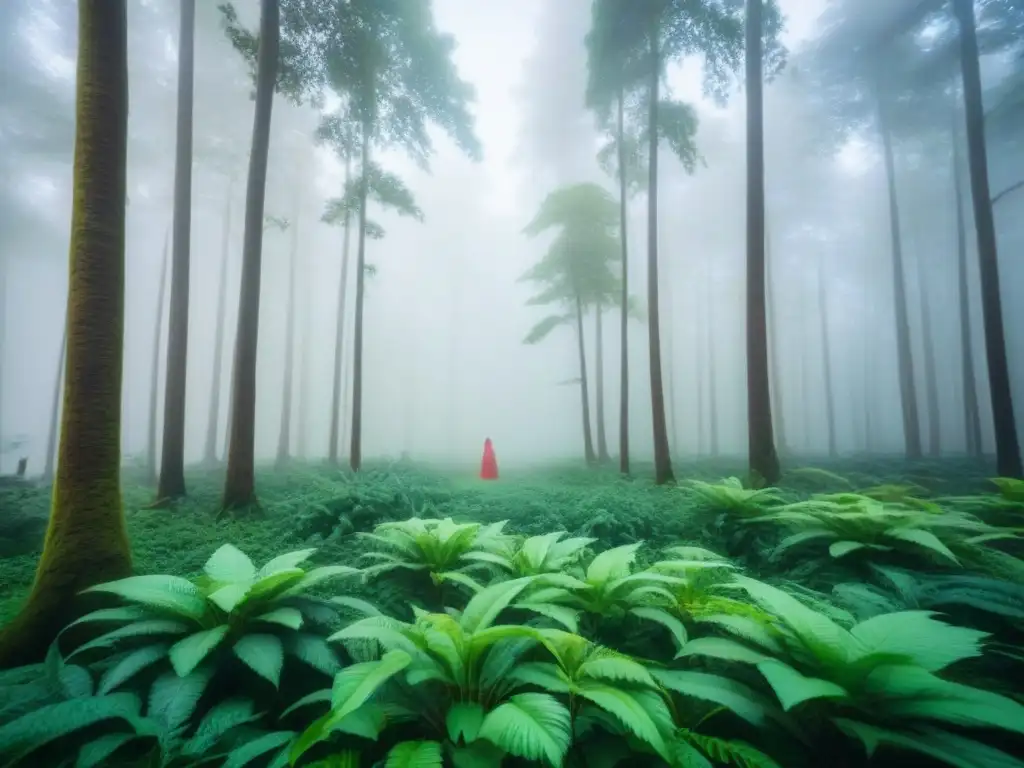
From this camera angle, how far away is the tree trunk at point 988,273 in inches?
294

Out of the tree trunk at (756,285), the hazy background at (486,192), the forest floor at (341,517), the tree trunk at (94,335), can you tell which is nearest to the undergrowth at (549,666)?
the tree trunk at (94,335)

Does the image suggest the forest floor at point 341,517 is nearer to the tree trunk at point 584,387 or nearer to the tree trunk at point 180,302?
the tree trunk at point 180,302

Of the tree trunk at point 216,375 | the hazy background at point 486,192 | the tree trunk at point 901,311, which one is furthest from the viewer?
the tree trunk at point 216,375

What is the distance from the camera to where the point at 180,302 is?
7.92m

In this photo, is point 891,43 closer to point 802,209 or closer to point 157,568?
point 802,209

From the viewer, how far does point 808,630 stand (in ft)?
6.19

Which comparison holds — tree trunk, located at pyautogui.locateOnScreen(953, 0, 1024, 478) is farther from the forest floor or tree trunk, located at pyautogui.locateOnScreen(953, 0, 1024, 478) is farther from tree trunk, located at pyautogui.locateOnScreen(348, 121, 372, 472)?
→ tree trunk, located at pyautogui.locateOnScreen(348, 121, 372, 472)

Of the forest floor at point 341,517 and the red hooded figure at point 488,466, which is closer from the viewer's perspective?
the forest floor at point 341,517

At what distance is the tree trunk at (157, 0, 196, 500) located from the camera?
757 cm

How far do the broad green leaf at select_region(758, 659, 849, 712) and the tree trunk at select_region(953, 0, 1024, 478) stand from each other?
975 centimetres

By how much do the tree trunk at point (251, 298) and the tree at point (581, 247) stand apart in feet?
32.0

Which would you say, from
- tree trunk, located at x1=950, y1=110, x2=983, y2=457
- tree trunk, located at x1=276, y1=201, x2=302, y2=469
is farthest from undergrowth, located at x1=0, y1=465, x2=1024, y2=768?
tree trunk, located at x1=276, y1=201, x2=302, y2=469

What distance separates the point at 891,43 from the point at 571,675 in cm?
2022

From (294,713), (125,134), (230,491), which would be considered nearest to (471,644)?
(294,713)
